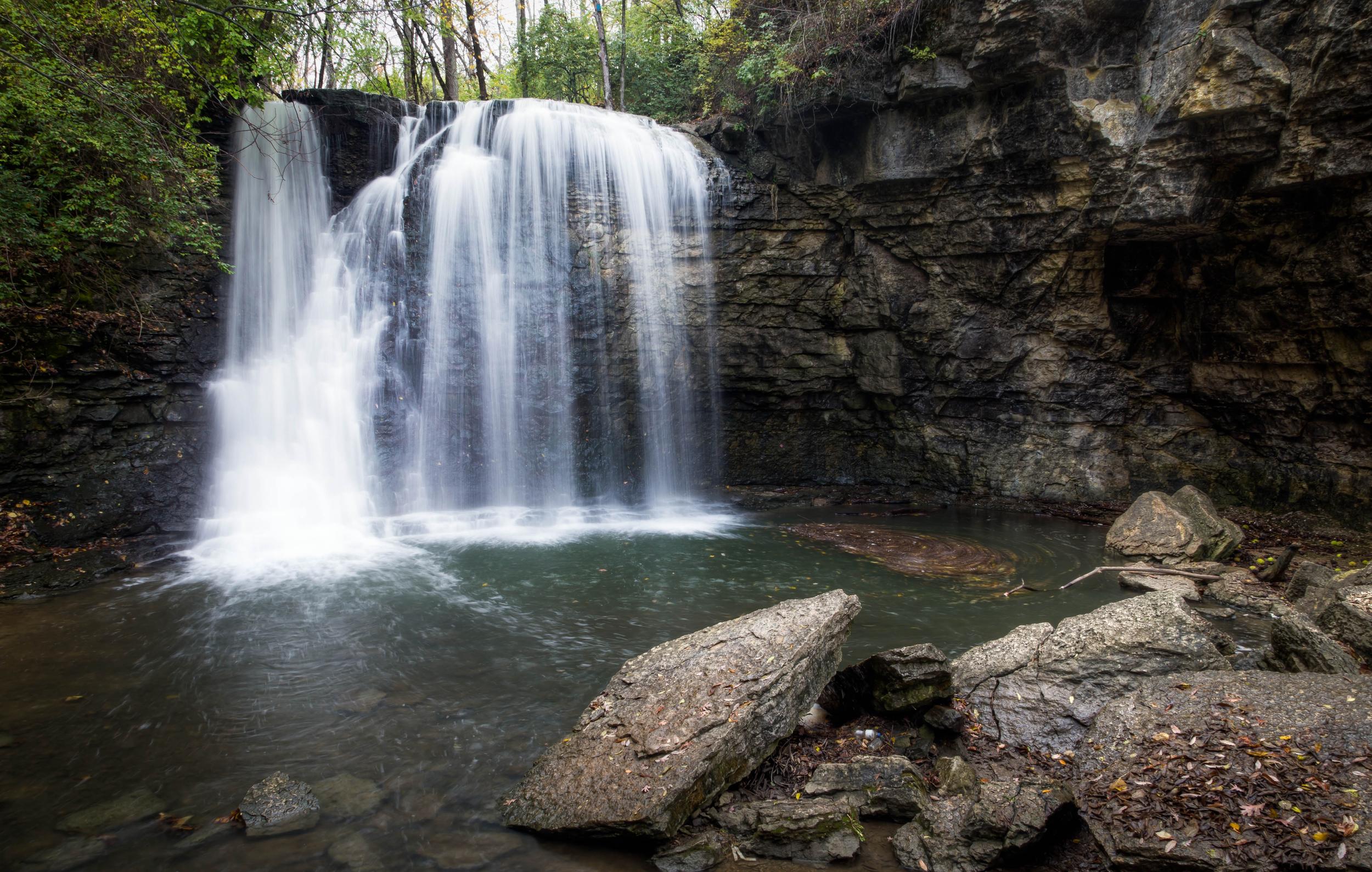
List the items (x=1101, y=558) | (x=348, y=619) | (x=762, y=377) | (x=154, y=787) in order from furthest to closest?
(x=762, y=377) < (x=1101, y=558) < (x=348, y=619) < (x=154, y=787)

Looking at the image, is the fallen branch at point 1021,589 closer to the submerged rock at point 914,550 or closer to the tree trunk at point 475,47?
the submerged rock at point 914,550

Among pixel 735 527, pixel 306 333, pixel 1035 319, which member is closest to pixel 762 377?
pixel 735 527

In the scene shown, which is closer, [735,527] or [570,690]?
[570,690]

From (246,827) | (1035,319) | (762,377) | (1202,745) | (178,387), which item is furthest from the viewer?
(762,377)

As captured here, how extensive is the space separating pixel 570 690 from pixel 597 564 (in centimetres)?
377

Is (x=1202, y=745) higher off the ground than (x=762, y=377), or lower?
lower

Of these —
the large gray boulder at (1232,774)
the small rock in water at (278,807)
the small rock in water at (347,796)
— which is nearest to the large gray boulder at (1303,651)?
the large gray boulder at (1232,774)

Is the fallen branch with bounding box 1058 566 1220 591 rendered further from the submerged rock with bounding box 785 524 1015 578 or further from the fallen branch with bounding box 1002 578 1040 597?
the submerged rock with bounding box 785 524 1015 578

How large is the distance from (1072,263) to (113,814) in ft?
42.3

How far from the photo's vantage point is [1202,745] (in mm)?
3293

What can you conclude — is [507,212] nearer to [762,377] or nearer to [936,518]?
[762,377]

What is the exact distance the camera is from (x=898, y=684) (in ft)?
14.6

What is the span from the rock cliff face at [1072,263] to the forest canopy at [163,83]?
1.07 metres

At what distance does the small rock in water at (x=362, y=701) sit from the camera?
5.05 metres
